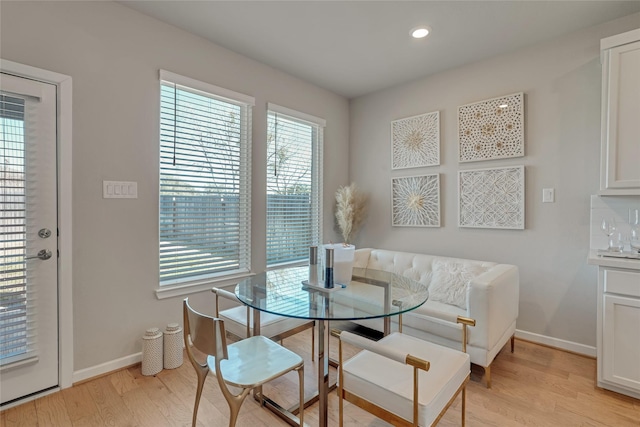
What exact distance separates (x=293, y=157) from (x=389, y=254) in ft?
5.08

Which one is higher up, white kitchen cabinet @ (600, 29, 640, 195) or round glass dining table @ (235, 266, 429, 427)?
white kitchen cabinet @ (600, 29, 640, 195)

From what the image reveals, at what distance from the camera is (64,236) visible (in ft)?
6.69

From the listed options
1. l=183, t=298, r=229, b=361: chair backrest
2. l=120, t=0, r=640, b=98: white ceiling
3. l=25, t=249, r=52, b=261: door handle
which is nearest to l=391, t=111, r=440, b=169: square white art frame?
l=120, t=0, r=640, b=98: white ceiling

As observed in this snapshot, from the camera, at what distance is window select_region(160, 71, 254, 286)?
101 inches

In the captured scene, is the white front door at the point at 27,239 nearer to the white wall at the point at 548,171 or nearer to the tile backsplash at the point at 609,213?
the white wall at the point at 548,171

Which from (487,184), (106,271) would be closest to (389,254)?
(487,184)

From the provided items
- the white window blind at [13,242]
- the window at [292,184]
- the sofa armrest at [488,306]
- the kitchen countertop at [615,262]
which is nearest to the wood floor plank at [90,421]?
the white window blind at [13,242]

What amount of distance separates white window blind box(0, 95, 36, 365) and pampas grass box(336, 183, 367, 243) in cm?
286

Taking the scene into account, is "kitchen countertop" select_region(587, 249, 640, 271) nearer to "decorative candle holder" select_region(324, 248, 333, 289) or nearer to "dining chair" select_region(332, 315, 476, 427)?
"dining chair" select_region(332, 315, 476, 427)

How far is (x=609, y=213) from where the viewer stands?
240 cm

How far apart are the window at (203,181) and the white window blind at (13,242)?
83cm

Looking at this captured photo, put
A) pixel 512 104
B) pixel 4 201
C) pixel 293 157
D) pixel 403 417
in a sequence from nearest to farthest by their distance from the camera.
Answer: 1. pixel 403 417
2. pixel 4 201
3. pixel 512 104
4. pixel 293 157

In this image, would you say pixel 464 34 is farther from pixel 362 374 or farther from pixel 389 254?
pixel 362 374

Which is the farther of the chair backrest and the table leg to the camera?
the table leg
